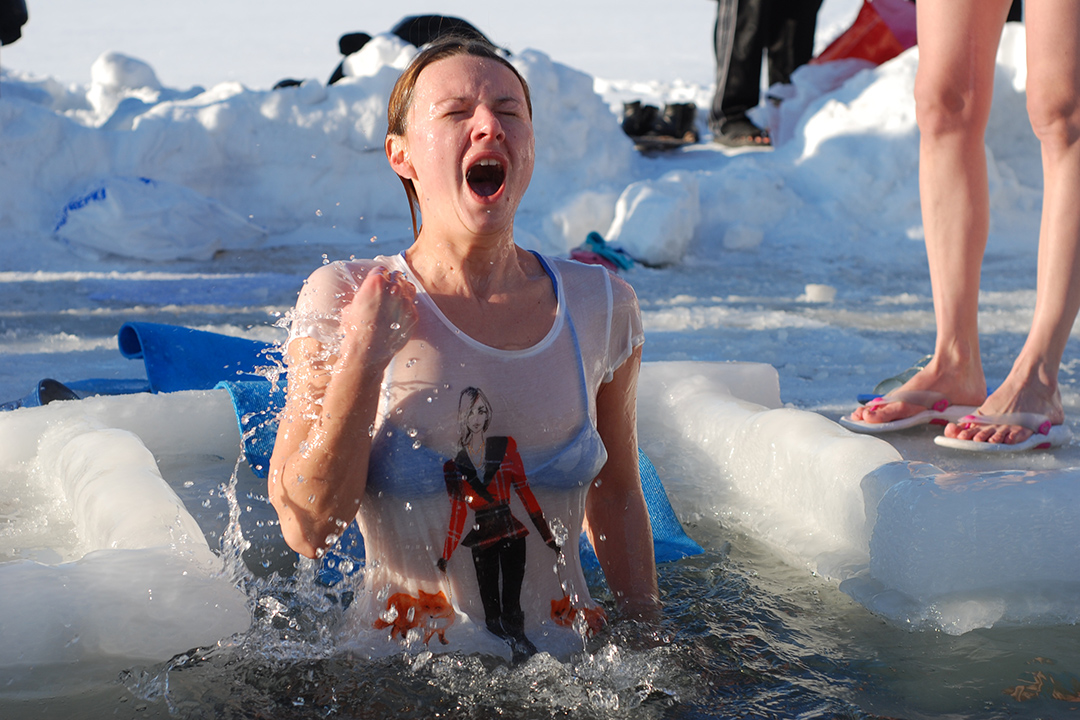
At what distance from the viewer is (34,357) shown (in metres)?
4.01

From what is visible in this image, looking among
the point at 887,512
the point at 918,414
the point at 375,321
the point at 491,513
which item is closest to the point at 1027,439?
the point at 918,414

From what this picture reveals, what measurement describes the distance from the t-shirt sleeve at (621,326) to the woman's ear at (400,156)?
378 millimetres

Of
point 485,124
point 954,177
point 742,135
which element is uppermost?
point 742,135

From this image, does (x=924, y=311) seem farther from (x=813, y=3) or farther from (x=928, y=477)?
(x=813, y=3)

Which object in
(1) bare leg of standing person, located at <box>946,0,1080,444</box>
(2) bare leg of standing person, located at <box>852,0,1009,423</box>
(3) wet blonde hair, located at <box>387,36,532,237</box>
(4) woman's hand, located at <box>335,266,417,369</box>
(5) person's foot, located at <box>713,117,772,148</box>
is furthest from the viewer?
(5) person's foot, located at <box>713,117,772,148</box>

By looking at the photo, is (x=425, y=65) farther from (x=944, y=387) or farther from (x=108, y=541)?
(x=944, y=387)

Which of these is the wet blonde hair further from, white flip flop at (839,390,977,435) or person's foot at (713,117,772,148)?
person's foot at (713,117,772,148)

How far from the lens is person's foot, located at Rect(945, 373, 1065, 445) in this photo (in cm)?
260

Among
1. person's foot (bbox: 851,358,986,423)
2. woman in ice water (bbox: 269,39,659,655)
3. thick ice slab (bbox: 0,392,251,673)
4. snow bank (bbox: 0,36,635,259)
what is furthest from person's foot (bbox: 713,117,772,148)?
woman in ice water (bbox: 269,39,659,655)

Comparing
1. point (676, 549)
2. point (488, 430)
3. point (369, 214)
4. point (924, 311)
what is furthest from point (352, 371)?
point (369, 214)

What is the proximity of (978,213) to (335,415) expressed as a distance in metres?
2.19

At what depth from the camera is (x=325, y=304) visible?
1452 millimetres

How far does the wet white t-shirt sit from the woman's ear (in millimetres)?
146

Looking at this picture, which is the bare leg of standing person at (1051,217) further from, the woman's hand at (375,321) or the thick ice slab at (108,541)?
the thick ice slab at (108,541)
